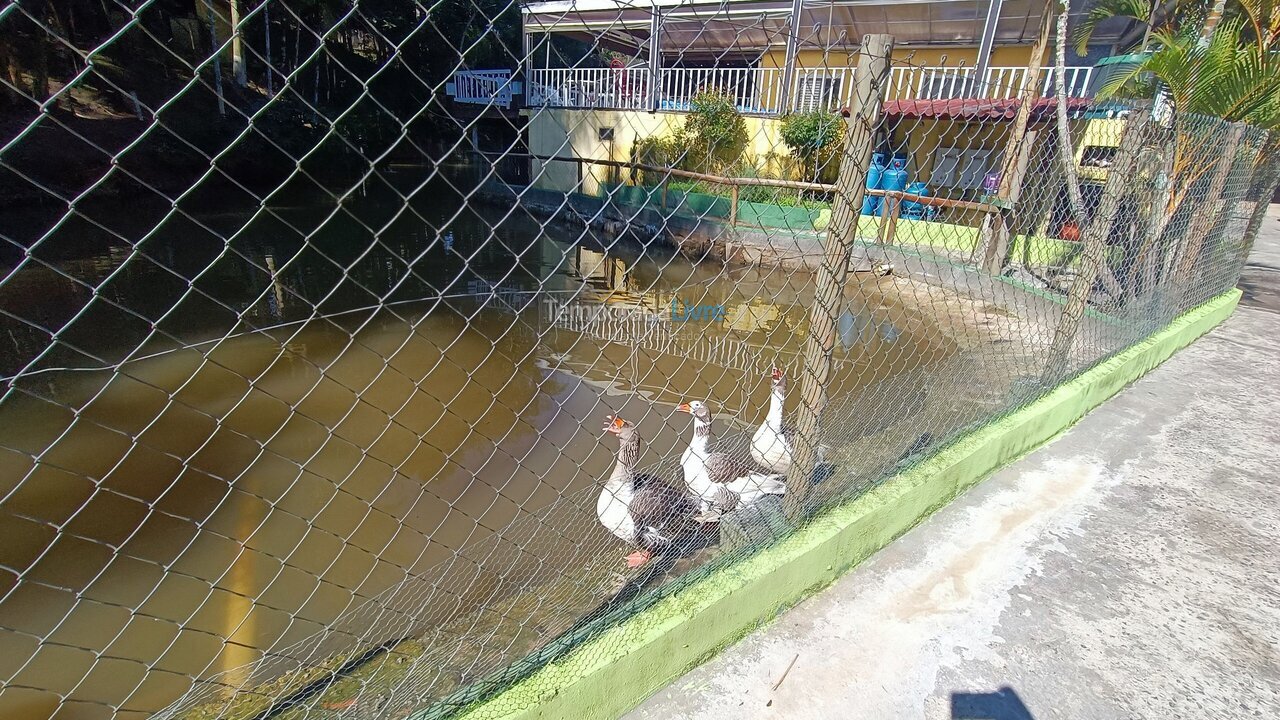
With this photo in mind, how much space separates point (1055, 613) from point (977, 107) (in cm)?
964

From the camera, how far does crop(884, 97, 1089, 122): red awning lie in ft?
29.5

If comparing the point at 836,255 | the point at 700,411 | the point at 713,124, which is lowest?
the point at 700,411

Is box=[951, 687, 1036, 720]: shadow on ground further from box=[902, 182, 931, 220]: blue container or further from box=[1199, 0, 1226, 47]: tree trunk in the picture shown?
box=[902, 182, 931, 220]: blue container

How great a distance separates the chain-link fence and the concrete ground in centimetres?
31

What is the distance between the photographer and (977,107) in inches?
380

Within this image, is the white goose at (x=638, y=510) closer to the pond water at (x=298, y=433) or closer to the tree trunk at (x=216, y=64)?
the pond water at (x=298, y=433)

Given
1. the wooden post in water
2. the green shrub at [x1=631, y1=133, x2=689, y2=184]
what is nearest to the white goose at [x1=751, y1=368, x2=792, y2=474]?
the wooden post in water

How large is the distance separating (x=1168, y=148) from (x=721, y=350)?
4093 mm

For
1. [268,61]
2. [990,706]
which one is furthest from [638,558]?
[268,61]

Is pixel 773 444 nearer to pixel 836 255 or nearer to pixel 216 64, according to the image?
pixel 836 255

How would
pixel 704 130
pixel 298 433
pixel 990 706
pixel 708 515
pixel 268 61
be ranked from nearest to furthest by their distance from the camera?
pixel 268 61 → pixel 990 706 → pixel 708 515 → pixel 298 433 → pixel 704 130

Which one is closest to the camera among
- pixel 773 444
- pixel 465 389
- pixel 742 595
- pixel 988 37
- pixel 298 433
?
pixel 742 595

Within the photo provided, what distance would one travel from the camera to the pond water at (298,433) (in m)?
2.34

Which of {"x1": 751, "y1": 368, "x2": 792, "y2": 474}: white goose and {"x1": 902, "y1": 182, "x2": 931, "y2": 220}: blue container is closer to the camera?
{"x1": 751, "y1": 368, "x2": 792, "y2": 474}: white goose
